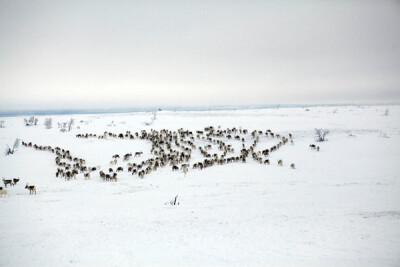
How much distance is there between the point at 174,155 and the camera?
18.8m

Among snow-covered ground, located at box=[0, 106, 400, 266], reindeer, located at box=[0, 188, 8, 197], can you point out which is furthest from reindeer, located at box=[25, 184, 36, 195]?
reindeer, located at box=[0, 188, 8, 197]

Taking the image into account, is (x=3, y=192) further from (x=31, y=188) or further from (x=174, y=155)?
(x=174, y=155)

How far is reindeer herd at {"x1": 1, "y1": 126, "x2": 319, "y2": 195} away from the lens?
16.1m

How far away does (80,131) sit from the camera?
96.9 ft

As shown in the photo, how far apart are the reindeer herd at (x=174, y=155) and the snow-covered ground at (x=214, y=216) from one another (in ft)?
1.91

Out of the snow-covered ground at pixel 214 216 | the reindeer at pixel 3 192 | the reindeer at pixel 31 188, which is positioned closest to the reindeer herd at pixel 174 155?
the reindeer at pixel 31 188

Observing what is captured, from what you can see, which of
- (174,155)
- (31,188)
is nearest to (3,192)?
(31,188)

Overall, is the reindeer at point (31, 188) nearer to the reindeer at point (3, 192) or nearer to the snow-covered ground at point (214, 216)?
the snow-covered ground at point (214, 216)

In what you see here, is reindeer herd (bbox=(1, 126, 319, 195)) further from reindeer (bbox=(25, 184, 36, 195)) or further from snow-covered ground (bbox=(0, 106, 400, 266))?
snow-covered ground (bbox=(0, 106, 400, 266))

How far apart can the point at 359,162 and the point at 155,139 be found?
15.1 m

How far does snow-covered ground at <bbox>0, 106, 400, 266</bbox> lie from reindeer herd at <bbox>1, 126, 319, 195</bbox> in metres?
0.58

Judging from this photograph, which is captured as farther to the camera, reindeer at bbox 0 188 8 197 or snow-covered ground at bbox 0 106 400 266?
reindeer at bbox 0 188 8 197

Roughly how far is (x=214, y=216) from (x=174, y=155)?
9.90m

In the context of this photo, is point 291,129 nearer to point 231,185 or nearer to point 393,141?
point 393,141
